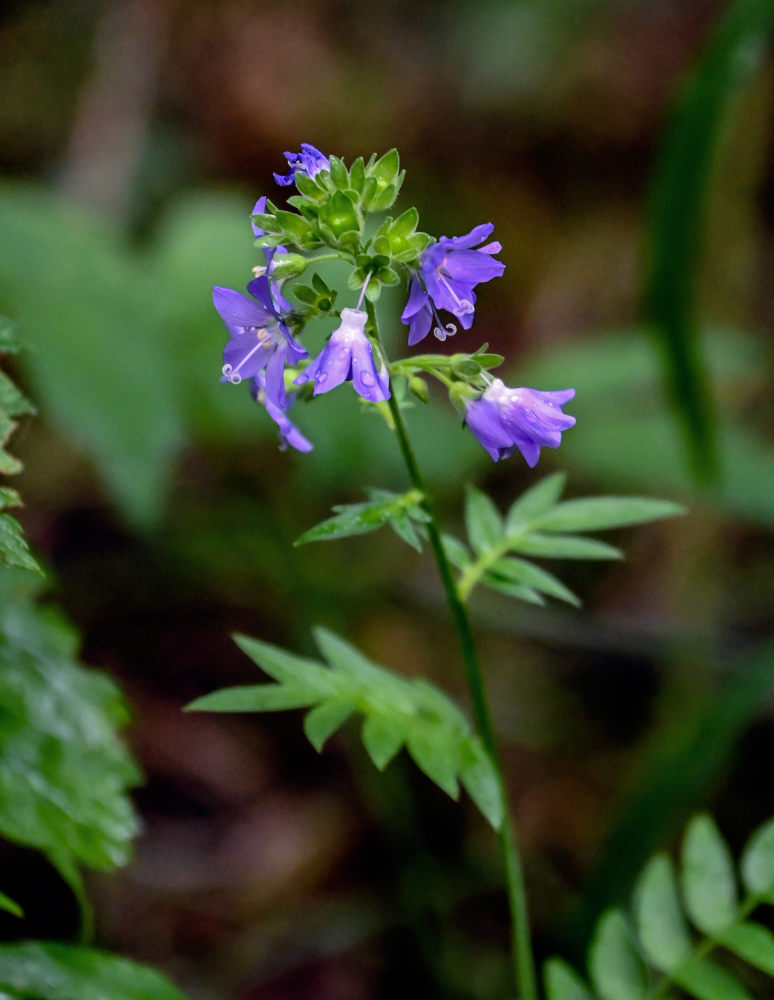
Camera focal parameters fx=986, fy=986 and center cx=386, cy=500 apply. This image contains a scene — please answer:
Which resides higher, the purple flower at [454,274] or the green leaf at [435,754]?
the purple flower at [454,274]

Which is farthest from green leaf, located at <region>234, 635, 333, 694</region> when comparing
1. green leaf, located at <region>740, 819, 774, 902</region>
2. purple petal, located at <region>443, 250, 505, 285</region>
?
green leaf, located at <region>740, 819, 774, 902</region>

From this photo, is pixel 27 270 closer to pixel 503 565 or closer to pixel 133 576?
pixel 133 576

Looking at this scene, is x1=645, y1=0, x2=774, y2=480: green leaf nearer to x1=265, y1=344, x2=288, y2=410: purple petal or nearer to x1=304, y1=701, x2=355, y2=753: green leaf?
x1=265, y1=344, x2=288, y2=410: purple petal

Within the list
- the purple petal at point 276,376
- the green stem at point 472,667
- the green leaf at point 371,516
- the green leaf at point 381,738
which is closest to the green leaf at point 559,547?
the green stem at point 472,667

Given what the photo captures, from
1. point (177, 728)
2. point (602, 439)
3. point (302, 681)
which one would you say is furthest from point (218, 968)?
point (602, 439)

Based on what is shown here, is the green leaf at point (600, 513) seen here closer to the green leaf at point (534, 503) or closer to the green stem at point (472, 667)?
the green leaf at point (534, 503)

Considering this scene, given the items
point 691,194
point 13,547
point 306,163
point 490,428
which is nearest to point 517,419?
point 490,428

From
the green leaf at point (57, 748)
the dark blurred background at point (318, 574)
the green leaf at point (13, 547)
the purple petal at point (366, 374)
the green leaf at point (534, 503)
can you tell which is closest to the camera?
the green leaf at point (13, 547)
